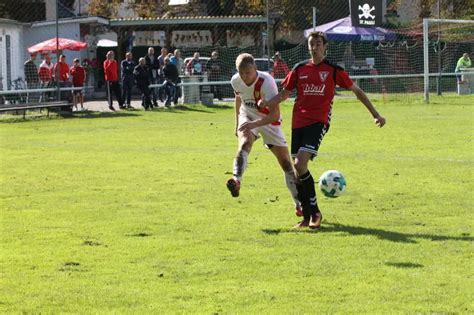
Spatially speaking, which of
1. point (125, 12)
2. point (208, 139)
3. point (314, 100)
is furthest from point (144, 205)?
point (125, 12)

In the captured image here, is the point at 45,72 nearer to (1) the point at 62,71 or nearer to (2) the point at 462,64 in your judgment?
(1) the point at 62,71

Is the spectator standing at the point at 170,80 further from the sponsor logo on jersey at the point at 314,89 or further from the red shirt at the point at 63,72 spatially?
the sponsor logo on jersey at the point at 314,89

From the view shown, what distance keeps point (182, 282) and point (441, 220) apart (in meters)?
3.72

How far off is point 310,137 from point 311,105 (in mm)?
337

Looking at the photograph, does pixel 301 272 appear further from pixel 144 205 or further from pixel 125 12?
pixel 125 12

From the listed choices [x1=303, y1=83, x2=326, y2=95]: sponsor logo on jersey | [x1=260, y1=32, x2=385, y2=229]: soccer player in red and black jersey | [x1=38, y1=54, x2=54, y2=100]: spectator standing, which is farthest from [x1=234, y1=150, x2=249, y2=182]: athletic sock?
[x1=38, y1=54, x2=54, y2=100]: spectator standing

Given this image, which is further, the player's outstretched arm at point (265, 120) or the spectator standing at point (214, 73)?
the spectator standing at point (214, 73)

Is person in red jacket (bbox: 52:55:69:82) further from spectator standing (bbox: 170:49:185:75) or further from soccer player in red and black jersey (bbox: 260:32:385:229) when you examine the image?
soccer player in red and black jersey (bbox: 260:32:385:229)

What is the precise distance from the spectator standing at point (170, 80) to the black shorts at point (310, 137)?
73.8 feet

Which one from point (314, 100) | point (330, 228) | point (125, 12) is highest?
point (125, 12)

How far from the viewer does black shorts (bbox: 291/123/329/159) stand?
33.1 feet

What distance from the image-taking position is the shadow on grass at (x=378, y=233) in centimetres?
911

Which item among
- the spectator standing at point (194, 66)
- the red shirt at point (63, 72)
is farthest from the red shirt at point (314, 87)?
the spectator standing at point (194, 66)

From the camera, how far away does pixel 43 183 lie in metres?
14.0
